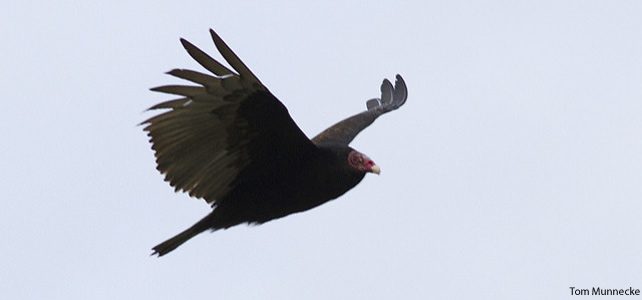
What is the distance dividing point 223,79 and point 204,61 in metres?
0.30

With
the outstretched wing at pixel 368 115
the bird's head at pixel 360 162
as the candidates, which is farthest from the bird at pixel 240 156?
the outstretched wing at pixel 368 115

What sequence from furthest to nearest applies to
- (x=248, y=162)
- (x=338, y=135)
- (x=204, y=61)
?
(x=338, y=135) → (x=248, y=162) → (x=204, y=61)

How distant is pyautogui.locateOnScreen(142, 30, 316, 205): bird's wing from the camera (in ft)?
48.1

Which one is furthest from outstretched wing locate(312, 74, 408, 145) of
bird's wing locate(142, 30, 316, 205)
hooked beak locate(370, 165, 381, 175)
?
bird's wing locate(142, 30, 316, 205)

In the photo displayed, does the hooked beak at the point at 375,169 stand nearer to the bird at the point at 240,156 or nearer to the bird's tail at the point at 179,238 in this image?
the bird at the point at 240,156

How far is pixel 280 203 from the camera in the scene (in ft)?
50.7

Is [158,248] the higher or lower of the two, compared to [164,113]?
lower

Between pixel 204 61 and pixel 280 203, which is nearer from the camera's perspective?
pixel 204 61

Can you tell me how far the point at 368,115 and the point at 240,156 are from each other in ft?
9.87

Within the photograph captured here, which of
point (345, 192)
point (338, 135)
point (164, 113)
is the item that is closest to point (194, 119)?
point (164, 113)

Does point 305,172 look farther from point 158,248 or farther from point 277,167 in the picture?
point 158,248

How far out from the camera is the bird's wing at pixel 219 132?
14.7 m

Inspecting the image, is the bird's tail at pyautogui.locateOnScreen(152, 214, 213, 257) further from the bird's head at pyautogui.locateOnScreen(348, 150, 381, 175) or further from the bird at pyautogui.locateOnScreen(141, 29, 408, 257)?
the bird's head at pyautogui.locateOnScreen(348, 150, 381, 175)

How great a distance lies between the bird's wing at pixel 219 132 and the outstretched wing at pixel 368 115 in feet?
5.61
